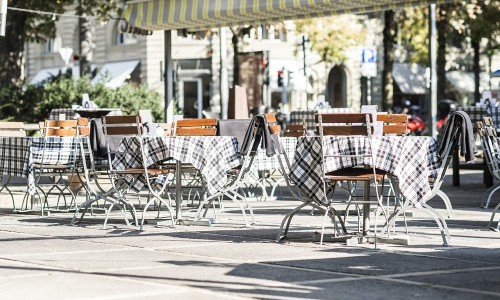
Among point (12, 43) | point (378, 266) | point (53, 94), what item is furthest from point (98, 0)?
point (378, 266)

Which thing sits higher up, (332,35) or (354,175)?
(332,35)

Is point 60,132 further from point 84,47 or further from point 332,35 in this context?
point 332,35

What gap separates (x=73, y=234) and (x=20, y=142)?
3.94 m

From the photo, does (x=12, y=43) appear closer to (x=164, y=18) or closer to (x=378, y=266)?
(x=164, y=18)

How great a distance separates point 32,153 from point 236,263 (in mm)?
7198

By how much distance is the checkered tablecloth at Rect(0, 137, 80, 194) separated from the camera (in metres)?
16.9

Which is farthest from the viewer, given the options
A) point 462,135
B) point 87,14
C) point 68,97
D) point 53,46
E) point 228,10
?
point 53,46

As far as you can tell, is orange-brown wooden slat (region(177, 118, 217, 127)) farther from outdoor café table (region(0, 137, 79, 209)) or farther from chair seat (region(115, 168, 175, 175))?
outdoor café table (region(0, 137, 79, 209))

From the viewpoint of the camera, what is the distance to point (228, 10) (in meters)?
22.1

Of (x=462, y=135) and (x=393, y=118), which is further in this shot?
(x=393, y=118)

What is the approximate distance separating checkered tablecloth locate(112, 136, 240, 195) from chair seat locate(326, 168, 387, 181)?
2255mm

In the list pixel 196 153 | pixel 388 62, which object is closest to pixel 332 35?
pixel 388 62

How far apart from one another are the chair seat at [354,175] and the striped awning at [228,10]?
868 centimetres

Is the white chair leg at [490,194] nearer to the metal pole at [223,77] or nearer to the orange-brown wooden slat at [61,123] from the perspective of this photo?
the orange-brown wooden slat at [61,123]
